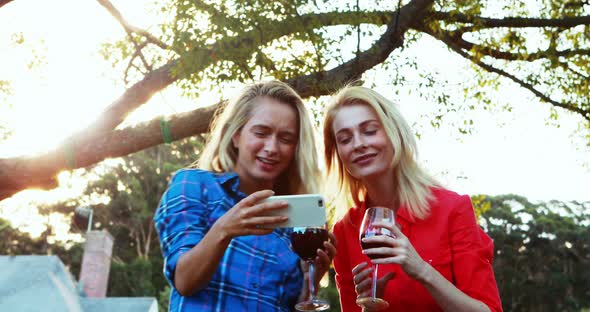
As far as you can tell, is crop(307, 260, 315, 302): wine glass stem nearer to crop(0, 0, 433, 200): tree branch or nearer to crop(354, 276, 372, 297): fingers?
crop(354, 276, 372, 297): fingers

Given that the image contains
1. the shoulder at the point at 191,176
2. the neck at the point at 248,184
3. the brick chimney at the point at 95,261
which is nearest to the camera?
the shoulder at the point at 191,176

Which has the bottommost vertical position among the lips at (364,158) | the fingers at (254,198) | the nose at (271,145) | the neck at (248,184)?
the fingers at (254,198)

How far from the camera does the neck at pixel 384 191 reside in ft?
10.6

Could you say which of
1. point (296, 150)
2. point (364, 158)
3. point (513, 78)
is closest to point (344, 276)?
point (364, 158)

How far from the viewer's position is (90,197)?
110ft

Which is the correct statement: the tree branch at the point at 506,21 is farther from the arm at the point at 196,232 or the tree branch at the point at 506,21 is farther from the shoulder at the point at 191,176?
the arm at the point at 196,232

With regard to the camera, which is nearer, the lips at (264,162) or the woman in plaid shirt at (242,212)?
the woman in plaid shirt at (242,212)

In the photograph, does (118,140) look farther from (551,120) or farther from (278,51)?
(551,120)

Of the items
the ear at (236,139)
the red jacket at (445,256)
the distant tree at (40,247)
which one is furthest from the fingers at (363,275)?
the distant tree at (40,247)

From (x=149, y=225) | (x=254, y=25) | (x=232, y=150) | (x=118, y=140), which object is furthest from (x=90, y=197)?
(x=232, y=150)

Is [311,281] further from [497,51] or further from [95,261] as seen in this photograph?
[95,261]

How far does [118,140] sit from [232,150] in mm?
5135

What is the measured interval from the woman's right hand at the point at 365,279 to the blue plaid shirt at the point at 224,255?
0.27 meters

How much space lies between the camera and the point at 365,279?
104 inches
